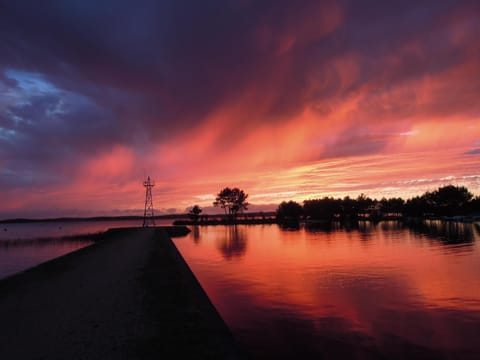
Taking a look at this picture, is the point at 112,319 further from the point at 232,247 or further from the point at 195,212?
the point at 195,212

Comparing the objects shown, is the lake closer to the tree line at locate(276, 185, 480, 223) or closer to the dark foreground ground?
the dark foreground ground

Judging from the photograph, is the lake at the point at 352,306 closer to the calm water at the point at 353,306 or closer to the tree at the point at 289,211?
the calm water at the point at 353,306

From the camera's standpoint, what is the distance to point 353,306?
52.5ft

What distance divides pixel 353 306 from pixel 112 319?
984 centimetres

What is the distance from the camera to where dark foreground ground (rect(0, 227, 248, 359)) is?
8984 mm

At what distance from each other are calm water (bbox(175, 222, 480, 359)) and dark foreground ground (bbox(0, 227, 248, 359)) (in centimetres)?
193

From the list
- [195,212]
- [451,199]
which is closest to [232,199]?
[195,212]

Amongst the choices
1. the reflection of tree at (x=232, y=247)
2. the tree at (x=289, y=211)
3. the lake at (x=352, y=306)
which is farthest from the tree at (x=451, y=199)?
the lake at (x=352, y=306)

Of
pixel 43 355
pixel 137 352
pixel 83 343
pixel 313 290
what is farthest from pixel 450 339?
pixel 43 355

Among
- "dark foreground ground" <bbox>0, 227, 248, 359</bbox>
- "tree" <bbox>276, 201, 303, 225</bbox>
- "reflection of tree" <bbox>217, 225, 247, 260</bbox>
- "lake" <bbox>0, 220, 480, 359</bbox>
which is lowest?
"lake" <bbox>0, 220, 480, 359</bbox>

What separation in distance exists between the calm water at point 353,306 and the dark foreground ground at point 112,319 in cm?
193

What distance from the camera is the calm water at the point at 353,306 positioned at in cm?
1155

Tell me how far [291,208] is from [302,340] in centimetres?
14354

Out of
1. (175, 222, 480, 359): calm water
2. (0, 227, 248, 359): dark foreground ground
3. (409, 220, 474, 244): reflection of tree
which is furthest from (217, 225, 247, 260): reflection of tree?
(409, 220, 474, 244): reflection of tree
